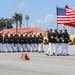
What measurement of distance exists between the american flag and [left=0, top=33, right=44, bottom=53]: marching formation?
381 centimetres

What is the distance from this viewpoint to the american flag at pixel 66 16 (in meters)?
31.0

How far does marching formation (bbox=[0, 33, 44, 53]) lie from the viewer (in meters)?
34.3

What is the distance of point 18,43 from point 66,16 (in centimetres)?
589

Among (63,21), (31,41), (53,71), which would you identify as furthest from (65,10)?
(53,71)

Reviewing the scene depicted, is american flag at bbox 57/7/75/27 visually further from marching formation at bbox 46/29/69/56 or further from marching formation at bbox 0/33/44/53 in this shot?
marching formation at bbox 46/29/69/56

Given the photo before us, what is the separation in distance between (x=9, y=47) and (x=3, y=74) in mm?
20383

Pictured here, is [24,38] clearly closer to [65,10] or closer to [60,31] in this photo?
[65,10]

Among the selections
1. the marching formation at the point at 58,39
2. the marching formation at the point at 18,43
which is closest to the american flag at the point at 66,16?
the marching formation at the point at 18,43

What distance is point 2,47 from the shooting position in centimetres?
3441

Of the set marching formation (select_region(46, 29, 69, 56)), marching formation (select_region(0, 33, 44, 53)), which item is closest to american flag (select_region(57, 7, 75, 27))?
marching formation (select_region(0, 33, 44, 53))

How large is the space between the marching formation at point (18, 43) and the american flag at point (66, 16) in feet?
12.5

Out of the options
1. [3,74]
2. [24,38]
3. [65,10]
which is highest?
[65,10]

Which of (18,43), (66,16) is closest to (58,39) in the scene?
(66,16)

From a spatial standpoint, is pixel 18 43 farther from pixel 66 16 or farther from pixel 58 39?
pixel 58 39
